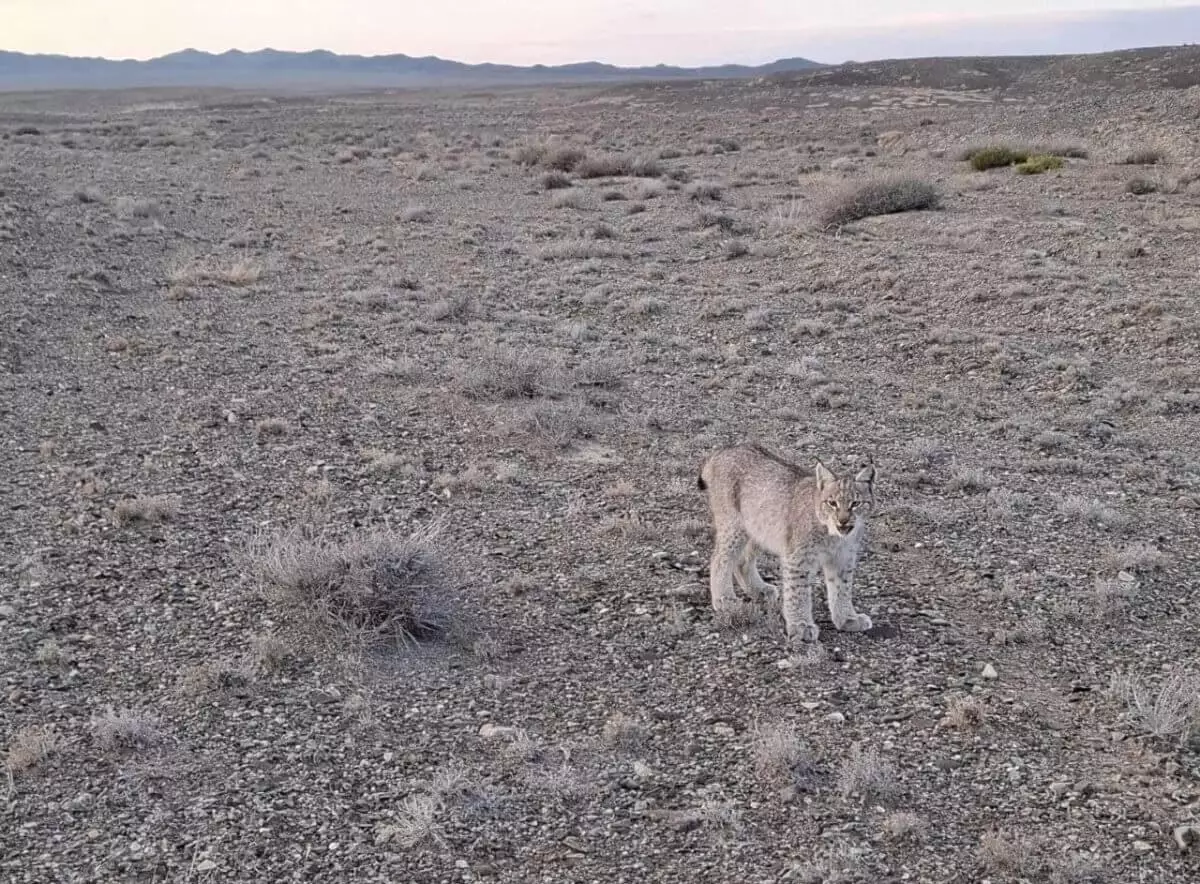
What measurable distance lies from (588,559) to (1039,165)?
22.3 m

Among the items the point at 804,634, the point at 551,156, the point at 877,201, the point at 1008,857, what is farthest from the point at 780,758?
the point at 551,156

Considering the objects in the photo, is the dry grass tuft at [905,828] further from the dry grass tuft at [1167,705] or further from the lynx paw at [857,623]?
the lynx paw at [857,623]

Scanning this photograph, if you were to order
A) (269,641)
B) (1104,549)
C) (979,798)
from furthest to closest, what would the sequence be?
(1104,549), (269,641), (979,798)

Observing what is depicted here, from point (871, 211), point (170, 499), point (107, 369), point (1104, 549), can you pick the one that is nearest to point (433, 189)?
point (871, 211)

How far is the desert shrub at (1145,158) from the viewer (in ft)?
85.6

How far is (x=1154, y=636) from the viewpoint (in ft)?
22.3

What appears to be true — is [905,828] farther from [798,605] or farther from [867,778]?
[798,605]

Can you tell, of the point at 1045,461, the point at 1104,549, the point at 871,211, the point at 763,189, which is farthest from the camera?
the point at 763,189

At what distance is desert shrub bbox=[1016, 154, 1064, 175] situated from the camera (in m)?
26.1

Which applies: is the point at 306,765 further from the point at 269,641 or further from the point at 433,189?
the point at 433,189

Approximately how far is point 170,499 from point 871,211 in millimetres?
16579

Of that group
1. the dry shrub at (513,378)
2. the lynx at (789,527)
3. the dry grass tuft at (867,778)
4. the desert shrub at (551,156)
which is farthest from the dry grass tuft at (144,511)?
the desert shrub at (551,156)

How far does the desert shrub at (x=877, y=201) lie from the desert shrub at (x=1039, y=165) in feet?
17.2

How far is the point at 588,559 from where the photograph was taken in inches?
320
